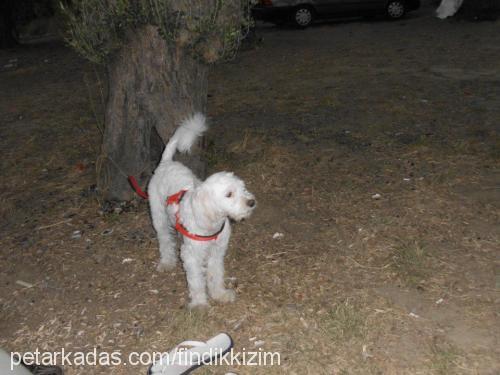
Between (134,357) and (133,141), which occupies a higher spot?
(133,141)

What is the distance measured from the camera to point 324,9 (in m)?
15.7

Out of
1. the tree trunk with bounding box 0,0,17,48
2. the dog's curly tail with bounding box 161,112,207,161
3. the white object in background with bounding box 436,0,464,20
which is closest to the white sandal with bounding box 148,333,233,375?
the dog's curly tail with bounding box 161,112,207,161

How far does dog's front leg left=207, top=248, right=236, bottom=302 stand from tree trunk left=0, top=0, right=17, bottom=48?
15.2 meters

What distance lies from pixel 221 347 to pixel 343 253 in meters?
1.49

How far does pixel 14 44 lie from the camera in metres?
16.4

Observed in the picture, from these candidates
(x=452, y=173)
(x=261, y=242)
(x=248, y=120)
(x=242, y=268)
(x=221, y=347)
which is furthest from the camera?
(x=248, y=120)

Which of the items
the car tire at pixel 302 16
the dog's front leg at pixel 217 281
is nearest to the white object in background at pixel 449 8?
the car tire at pixel 302 16

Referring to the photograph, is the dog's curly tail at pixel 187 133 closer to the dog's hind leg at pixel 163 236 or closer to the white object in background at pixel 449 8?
the dog's hind leg at pixel 163 236

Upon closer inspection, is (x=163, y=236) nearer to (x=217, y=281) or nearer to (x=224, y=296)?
(x=217, y=281)

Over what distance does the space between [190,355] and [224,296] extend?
680 millimetres

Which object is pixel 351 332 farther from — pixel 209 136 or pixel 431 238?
pixel 209 136

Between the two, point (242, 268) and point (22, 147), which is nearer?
point (242, 268)

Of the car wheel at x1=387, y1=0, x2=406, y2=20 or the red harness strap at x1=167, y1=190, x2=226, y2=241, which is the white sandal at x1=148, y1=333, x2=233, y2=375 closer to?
the red harness strap at x1=167, y1=190, x2=226, y2=241

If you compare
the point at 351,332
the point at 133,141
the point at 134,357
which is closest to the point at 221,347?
the point at 134,357
